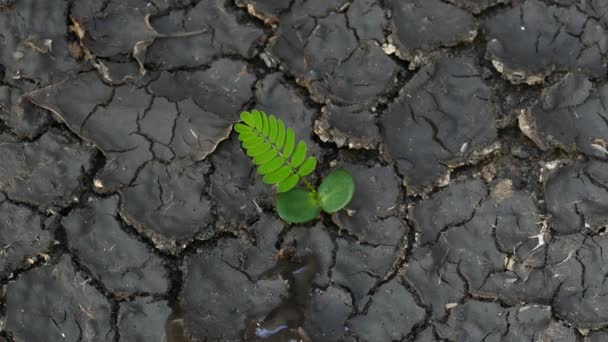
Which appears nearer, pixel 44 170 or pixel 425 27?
pixel 44 170

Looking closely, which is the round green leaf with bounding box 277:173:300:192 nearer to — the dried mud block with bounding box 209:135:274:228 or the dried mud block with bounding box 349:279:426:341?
the dried mud block with bounding box 209:135:274:228

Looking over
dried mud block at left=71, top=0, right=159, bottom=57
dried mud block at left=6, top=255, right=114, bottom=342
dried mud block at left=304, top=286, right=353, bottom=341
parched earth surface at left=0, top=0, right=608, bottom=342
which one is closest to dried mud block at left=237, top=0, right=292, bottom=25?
parched earth surface at left=0, top=0, right=608, bottom=342

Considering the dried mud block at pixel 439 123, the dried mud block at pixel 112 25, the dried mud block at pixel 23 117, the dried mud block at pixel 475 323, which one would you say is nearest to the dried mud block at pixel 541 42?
the dried mud block at pixel 439 123

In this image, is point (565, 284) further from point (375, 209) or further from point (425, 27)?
point (425, 27)

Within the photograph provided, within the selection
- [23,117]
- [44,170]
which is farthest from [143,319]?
[23,117]

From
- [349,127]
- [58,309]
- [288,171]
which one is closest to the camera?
[288,171]

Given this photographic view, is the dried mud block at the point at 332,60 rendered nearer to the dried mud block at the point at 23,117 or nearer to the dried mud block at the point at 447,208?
the dried mud block at the point at 447,208
